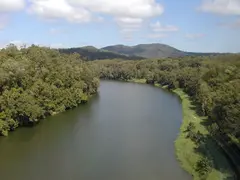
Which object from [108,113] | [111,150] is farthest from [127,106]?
[111,150]

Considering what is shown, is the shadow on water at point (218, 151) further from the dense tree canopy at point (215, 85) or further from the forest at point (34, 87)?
the forest at point (34, 87)

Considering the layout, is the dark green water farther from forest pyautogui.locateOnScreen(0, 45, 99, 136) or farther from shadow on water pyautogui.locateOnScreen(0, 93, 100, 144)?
forest pyautogui.locateOnScreen(0, 45, 99, 136)

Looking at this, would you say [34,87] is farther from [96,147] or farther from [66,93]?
[96,147]

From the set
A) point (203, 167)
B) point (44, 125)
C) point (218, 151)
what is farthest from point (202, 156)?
point (44, 125)

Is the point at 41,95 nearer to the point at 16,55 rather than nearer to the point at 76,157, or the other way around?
the point at 16,55

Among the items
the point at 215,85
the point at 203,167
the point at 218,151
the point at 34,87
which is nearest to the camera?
the point at 203,167
